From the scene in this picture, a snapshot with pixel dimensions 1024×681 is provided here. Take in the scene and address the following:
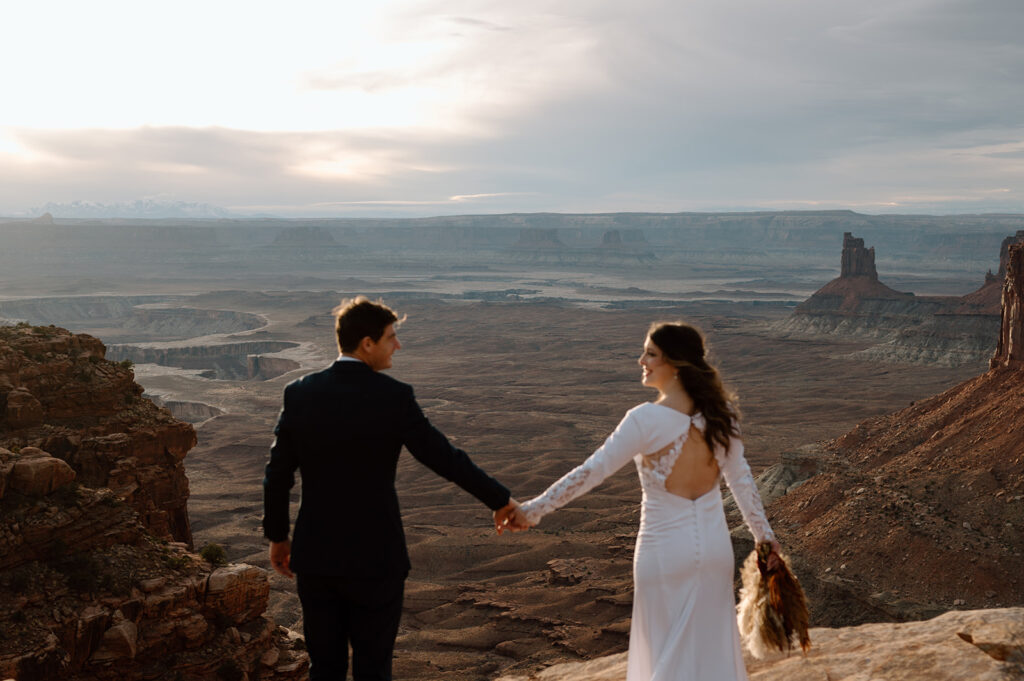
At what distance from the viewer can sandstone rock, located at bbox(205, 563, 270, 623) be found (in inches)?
331

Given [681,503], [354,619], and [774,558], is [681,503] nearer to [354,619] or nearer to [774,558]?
[774,558]

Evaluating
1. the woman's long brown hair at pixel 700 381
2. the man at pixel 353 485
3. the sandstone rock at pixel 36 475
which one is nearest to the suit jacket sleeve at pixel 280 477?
the man at pixel 353 485

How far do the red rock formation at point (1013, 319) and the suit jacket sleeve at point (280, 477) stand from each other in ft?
75.8

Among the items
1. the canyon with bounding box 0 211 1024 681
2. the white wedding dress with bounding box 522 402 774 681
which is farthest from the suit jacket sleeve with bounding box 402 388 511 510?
the canyon with bounding box 0 211 1024 681

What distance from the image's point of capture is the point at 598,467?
153 inches

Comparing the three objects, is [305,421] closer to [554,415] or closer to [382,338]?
[382,338]

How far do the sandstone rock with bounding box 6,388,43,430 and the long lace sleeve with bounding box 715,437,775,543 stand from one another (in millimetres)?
9215

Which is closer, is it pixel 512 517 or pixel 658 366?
pixel 658 366

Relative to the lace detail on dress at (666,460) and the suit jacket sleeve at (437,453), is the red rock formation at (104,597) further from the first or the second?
the lace detail on dress at (666,460)

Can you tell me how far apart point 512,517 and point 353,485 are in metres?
0.94

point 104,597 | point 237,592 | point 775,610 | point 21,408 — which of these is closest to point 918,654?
point 775,610

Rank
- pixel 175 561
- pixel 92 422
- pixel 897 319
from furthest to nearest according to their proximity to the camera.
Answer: pixel 897 319 < pixel 92 422 < pixel 175 561

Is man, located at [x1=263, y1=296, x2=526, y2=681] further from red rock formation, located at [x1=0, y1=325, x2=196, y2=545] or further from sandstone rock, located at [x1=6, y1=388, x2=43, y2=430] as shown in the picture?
sandstone rock, located at [x1=6, y1=388, x2=43, y2=430]

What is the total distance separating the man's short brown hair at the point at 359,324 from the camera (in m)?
3.61
